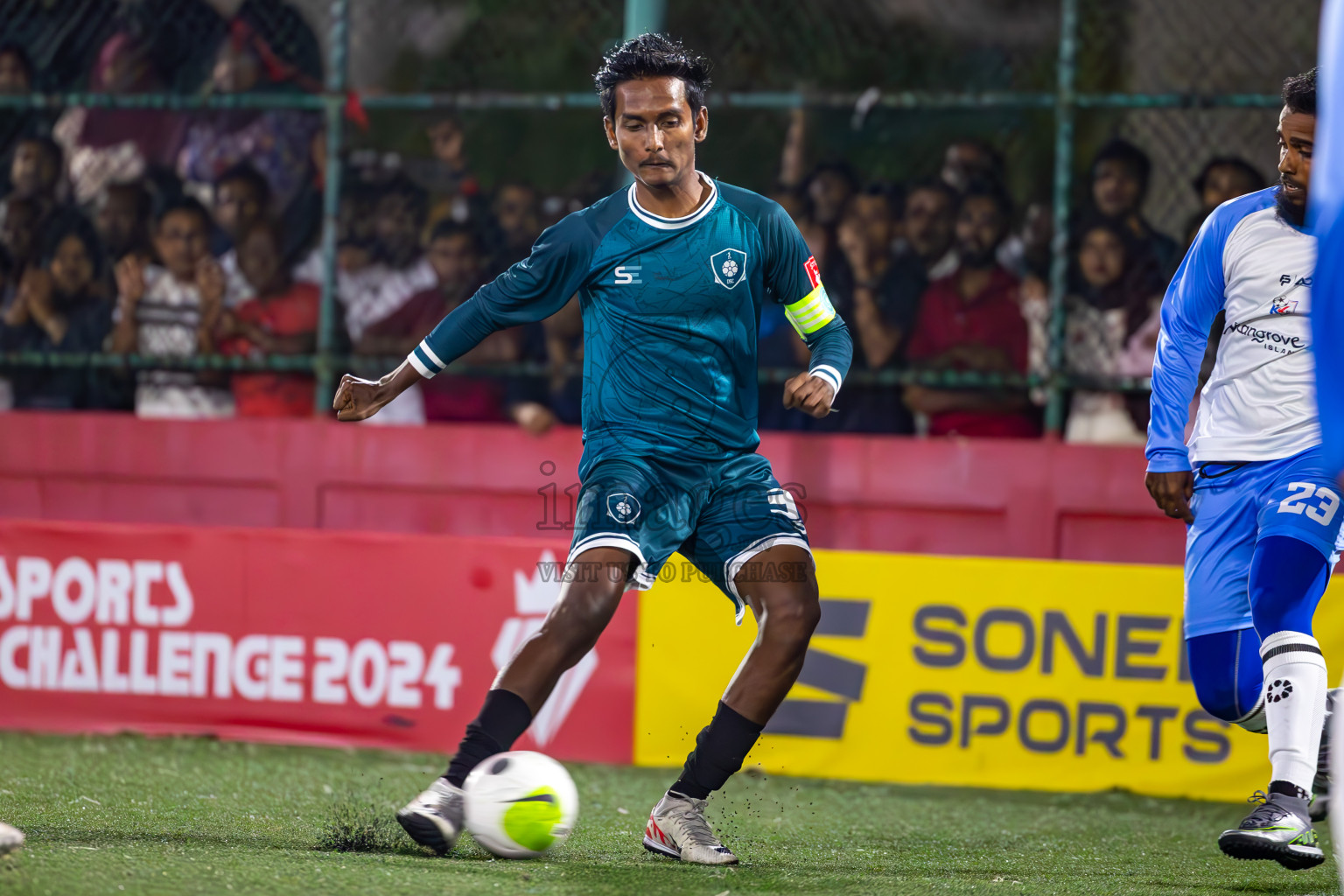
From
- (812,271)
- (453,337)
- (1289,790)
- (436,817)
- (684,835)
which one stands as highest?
(812,271)

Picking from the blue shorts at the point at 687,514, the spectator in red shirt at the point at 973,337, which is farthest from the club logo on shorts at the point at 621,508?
the spectator in red shirt at the point at 973,337

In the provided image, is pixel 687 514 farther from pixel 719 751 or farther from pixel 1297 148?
pixel 1297 148

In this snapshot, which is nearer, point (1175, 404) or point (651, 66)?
point (651, 66)

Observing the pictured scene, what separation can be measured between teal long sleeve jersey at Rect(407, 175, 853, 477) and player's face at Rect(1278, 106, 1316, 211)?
3.99 feet

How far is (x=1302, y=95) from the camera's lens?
12.9 ft

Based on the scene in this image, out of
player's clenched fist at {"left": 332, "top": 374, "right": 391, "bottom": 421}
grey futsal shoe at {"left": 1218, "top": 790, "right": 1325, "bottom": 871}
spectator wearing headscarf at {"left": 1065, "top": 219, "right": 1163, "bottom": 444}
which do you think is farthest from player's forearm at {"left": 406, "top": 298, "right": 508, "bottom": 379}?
spectator wearing headscarf at {"left": 1065, "top": 219, "right": 1163, "bottom": 444}

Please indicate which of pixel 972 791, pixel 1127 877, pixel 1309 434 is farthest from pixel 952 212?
pixel 1127 877

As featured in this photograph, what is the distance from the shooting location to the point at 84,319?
7.39m

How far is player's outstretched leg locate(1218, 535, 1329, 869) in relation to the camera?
152 inches

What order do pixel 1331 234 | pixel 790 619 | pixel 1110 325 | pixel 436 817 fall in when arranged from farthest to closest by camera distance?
pixel 1110 325 < pixel 790 619 < pixel 436 817 < pixel 1331 234

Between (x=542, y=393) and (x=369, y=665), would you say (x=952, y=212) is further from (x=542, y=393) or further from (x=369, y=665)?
(x=369, y=665)

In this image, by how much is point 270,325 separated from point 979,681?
3.62 meters

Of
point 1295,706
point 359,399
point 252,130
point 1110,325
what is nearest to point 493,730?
point 359,399

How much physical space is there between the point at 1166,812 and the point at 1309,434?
2.04 m
